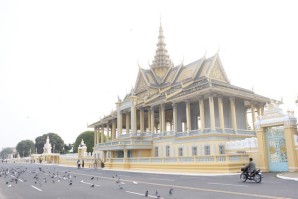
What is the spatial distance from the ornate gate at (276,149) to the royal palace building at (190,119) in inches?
80.6

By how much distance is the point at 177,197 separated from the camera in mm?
9258

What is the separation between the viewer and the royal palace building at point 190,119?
987 inches

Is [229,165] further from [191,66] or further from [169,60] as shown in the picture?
[169,60]

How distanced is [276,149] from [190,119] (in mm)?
14251

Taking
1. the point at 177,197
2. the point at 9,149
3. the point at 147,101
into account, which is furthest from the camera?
the point at 9,149

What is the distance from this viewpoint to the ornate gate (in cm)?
1862

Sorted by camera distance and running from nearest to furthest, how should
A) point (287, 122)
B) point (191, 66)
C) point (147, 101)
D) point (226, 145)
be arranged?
point (287, 122)
point (226, 145)
point (147, 101)
point (191, 66)

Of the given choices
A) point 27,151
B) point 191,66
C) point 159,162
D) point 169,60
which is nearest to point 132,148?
point 159,162

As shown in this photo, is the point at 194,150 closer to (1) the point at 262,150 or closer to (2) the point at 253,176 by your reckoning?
(1) the point at 262,150

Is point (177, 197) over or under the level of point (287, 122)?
under

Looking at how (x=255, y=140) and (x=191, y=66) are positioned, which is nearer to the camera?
(x=255, y=140)

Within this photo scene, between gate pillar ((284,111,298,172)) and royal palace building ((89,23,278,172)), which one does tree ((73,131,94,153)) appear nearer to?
royal palace building ((89,23,278,172))

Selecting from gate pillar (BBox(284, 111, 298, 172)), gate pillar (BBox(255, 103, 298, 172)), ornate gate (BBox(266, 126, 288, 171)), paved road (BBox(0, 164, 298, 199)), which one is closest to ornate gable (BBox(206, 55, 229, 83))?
gate pillar (BBox(255, 103, 298, 172))

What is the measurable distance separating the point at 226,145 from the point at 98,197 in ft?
57.5
